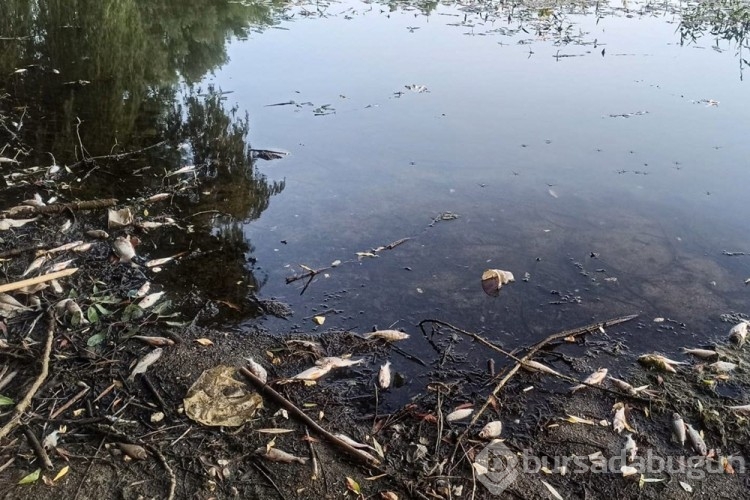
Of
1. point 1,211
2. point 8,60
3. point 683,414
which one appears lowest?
point 683,414

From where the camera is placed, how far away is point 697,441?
2689mm

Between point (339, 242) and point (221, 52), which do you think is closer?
point (339, 242)

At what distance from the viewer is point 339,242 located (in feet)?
13.7

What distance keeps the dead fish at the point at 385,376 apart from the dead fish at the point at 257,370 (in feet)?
1.86

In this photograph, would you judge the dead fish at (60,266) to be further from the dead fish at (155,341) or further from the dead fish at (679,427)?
the dead fish at (679,427)

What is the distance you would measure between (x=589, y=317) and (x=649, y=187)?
2.13 meters

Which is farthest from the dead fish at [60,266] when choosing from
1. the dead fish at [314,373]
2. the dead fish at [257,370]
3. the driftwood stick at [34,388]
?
the dead fish at [314,373]

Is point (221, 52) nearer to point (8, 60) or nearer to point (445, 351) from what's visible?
point (8, 60)

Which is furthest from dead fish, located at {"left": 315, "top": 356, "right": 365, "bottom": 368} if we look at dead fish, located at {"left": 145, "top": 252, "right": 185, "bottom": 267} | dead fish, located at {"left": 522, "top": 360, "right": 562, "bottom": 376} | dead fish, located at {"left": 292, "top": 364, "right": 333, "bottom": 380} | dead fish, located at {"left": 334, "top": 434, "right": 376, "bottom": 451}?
dead fish, located at {"left": 145, "top": 252, "right": 185, "bottom": 267}

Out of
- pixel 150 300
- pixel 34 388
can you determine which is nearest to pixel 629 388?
pixel 150 300

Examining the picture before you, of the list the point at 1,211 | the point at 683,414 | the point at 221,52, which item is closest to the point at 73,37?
the point at 221,52

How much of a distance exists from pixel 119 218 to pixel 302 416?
2232mm

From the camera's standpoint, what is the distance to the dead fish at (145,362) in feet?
9.32

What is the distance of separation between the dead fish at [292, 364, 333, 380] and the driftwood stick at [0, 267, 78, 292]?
61.3 inches
